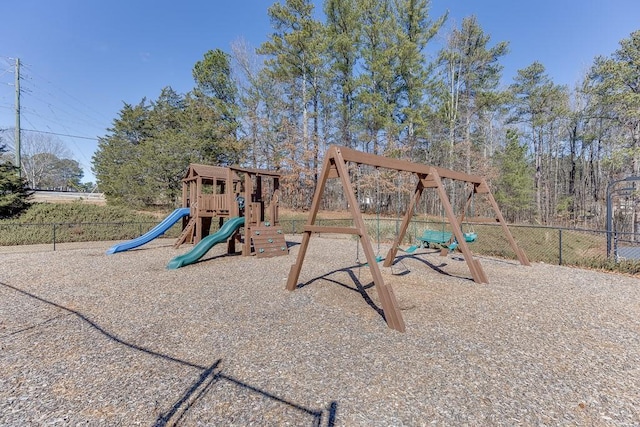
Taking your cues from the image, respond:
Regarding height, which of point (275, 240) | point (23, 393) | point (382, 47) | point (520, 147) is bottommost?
point (23, 393)

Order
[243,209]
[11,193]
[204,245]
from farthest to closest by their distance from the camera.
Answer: [11,193], [243,209], [204,245]

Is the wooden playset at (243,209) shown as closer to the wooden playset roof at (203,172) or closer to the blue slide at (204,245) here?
the wooden playset roof at (203,172)

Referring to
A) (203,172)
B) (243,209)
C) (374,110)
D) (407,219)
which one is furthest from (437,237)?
(374,110)

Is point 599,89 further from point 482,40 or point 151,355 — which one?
point 151,355

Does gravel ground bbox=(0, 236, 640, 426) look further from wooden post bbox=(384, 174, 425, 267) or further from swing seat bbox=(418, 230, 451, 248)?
swing seat bbox=(418, 230, 451, 248)

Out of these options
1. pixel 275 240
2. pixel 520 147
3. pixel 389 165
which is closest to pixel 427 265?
pixel 389 165

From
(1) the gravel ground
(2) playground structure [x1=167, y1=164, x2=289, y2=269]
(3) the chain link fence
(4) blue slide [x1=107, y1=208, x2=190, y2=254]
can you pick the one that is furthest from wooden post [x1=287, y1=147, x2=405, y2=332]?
(4) blue slide [x1=107, y1=208, x2=190, y2=254]

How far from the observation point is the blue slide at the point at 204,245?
6.77 meters

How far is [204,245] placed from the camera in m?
7.34

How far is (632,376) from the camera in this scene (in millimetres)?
2441

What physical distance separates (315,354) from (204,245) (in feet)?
17.8

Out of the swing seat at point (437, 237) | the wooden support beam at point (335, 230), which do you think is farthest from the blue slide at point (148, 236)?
the swing seat at point (437, 237)

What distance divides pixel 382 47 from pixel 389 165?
59.9 ft

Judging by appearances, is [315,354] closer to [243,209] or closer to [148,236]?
[243,209]
